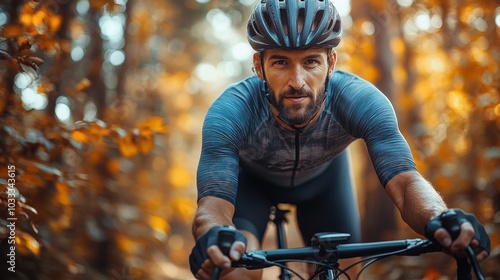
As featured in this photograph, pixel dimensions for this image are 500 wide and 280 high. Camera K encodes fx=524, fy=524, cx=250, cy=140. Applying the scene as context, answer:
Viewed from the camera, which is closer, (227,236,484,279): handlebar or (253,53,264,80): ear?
(227,236,484,279): handlebar

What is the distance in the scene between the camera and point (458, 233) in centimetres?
205

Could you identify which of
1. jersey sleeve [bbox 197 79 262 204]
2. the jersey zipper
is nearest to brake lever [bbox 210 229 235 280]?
jersey sleeve [bbox 197 79 262 204]

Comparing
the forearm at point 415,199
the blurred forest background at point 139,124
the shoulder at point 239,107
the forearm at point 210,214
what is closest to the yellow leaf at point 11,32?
the blurred forest background at point 139,124

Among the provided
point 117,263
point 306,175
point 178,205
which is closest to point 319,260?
point 306,175

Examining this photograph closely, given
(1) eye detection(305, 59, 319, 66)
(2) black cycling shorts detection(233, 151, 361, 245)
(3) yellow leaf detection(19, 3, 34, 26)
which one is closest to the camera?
(1) eye detection(305, 59, 319, 66)

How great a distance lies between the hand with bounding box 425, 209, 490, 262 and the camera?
205cm

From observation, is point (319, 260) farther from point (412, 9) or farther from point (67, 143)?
point (412, 9)

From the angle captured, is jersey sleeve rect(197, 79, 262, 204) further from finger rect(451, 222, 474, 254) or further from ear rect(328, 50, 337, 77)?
finger rect(451, 222, 474, 254)

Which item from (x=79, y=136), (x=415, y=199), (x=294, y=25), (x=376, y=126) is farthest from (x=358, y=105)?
(x=79, y=136)

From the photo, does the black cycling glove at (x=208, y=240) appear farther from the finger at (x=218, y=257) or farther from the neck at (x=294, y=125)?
the neck at (x=294, y=125)

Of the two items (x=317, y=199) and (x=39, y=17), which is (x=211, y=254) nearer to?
(x=317, y=199)

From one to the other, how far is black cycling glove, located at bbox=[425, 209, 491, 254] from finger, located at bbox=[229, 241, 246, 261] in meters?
0.77

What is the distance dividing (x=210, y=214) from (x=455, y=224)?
107 cm

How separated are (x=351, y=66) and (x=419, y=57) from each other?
4135 millimetres
